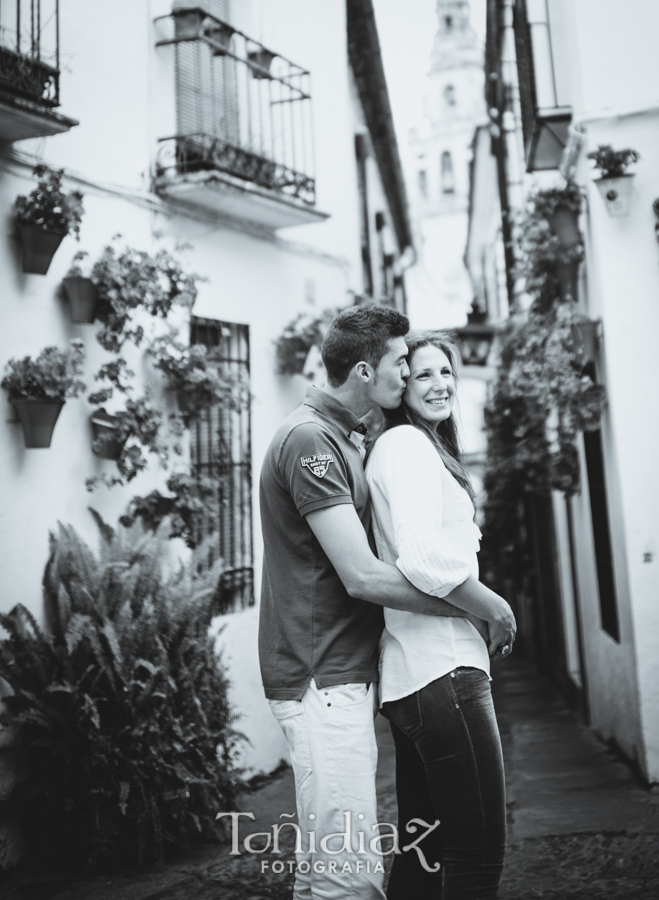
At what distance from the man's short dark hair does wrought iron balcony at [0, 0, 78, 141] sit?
9.30ft

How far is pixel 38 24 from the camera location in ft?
17.1

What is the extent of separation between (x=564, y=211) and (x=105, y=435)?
3.59 m

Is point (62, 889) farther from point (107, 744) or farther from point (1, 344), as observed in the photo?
point (1, 344)

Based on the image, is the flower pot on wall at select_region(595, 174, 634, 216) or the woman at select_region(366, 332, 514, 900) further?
the flower pot on wall at select_region(595, 174, 634, 216)

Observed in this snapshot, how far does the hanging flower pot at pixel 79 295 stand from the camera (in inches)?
211

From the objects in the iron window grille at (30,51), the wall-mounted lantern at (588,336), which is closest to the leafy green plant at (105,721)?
the iron window grille at (30,51)

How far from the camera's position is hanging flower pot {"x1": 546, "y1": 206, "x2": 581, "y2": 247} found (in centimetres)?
664

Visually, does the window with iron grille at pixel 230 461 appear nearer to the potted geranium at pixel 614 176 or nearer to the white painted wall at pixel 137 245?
the white painted wall at pixel 137 245

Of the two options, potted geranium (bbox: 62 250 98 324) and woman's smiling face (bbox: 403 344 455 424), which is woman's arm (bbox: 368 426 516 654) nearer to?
woman's smiling face (bbox: 403 344 455 424)

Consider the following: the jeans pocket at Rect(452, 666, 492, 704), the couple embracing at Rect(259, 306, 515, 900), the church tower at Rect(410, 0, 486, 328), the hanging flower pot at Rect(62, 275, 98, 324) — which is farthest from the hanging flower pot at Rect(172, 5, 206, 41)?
the church tower at Rect(410, 0, 486, 328)

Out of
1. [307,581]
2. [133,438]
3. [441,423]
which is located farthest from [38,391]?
[307,581]

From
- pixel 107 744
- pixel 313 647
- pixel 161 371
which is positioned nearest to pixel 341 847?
pixel 313 647

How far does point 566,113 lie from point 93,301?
3619mm

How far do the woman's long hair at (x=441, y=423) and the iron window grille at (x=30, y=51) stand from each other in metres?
2.87
